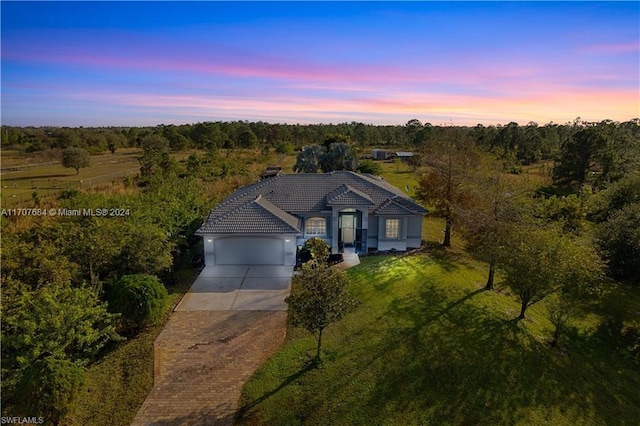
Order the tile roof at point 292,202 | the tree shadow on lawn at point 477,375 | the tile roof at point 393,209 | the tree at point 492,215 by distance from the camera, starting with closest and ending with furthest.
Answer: the tree shadow on lawn at point 477,375 < the tree at point 492,215 < the tile roof at point 292,202 < the tile roof at point 393,209

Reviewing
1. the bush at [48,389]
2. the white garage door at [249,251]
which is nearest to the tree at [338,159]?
the white garage door at [249,251]

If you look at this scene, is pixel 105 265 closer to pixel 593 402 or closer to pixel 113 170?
pixel 593 402

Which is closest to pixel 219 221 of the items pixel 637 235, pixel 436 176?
pixel 436 176

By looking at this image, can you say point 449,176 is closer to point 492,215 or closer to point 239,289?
point 492,215

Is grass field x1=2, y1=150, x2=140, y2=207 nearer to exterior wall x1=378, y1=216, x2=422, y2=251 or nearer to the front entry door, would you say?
the front entry door

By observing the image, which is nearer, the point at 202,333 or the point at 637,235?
the point at 202,333

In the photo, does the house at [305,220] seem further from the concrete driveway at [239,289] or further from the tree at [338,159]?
the tree at [338,159]

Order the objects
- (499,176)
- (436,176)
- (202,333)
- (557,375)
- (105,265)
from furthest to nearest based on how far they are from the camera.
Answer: (436,176) → (499,176) → (105,265) → (202,333) → (557,375)

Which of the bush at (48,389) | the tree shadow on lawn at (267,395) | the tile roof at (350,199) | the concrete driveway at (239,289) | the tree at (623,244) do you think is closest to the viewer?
the bush at (48,389)

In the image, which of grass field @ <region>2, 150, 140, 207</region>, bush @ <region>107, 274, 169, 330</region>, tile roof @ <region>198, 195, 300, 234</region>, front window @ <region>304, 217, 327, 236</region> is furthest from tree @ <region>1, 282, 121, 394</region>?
grass field @ <region>2, 150, 140, 207</region>
